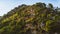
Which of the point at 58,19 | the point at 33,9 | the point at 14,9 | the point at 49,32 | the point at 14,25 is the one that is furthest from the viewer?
the point at 14,9

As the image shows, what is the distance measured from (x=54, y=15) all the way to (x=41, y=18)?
A: 446 centimetres

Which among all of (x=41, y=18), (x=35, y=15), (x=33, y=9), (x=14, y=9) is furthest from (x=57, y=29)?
(x=14, y=9)

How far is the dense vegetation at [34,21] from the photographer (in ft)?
195

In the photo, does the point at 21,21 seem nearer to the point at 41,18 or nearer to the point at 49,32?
the point at 41,18

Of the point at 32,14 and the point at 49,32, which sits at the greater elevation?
the point at 32,14

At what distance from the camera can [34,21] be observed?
65.3 m

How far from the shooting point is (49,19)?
2502 inches

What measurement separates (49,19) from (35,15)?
7570 mm

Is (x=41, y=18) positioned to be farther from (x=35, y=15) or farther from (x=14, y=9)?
(x=14, y=9)

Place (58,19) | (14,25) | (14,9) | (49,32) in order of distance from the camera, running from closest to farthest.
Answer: (49,32), (58,19), (14,25), (14,9)

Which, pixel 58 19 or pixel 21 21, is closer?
pixel 58 19

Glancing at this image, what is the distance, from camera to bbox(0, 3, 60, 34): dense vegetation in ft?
195

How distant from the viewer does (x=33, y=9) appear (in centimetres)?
7400

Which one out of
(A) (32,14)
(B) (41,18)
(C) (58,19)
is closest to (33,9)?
(A) (32,14)
